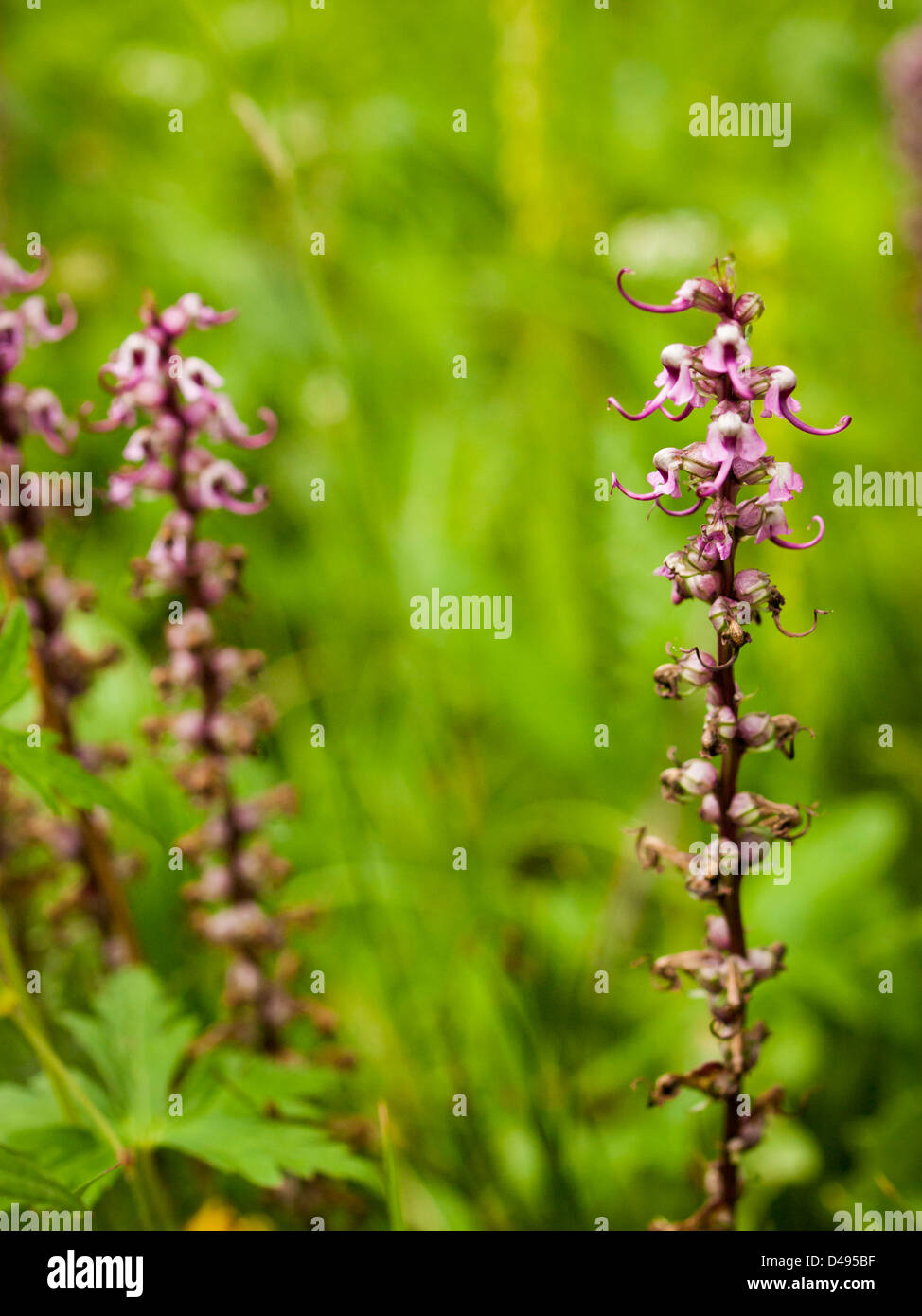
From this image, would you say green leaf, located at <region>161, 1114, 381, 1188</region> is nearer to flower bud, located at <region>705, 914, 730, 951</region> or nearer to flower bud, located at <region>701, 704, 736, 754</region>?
flower bud, located at <region>705, 914, 730, 951</region>

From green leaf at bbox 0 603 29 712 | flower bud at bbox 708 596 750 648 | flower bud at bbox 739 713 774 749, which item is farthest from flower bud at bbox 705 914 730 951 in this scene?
green leaf at bbox 0 603 29 712

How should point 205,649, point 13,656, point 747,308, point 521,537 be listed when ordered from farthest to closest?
point 521,537 → point 205,649 → point 13,656 → point 747,308

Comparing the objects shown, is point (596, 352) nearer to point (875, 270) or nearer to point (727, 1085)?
point (875, 270)

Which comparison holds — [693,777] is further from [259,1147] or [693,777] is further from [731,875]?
[259,1147]

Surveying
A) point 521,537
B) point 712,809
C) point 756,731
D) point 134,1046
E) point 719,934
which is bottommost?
point 134,1046

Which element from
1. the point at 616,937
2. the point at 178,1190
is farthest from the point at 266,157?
the point at 178,1190

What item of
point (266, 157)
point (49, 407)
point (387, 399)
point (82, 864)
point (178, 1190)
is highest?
point (387, 399)

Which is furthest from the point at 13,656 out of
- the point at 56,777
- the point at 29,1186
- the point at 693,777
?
the point at 693,777
